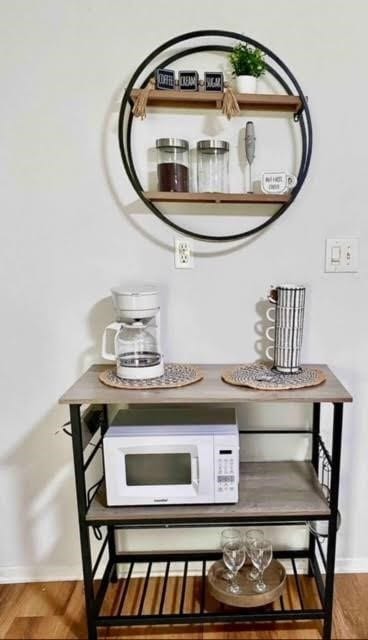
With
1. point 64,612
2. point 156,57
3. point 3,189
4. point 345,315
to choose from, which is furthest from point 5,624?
point 156,57

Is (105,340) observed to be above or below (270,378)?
above

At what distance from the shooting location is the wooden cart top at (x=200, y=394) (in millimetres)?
1240

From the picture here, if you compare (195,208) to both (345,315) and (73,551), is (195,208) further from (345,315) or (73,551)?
(73,551)

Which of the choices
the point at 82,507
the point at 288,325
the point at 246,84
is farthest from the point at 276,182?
the point at 82,507

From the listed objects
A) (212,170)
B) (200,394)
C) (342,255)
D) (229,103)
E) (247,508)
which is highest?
(229,103)

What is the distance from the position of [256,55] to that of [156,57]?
34cm

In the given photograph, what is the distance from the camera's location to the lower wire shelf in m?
1.41

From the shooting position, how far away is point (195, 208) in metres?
1.51

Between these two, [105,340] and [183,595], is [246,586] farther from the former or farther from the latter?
[105,340]

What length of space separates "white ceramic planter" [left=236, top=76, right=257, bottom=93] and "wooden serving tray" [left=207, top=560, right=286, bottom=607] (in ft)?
5.64

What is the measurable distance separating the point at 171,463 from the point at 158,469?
5 cm

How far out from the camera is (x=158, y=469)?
1337mm

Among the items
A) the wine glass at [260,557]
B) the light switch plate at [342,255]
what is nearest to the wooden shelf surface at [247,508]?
the wine glass at [260,557]

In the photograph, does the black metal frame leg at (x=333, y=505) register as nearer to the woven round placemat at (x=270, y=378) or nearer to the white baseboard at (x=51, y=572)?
the woven round placemat at (x=270, y=378)
